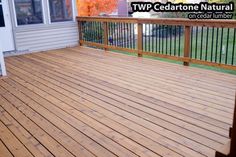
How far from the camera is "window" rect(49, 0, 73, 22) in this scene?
7648mm

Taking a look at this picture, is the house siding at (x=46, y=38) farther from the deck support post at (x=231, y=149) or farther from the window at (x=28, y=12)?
the deck support post at (x=231, y=149)

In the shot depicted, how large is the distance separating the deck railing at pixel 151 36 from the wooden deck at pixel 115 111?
449mm

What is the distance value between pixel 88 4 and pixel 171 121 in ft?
28.5

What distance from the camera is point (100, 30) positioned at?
24.8 ft

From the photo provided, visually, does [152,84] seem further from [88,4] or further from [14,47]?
[88,4]

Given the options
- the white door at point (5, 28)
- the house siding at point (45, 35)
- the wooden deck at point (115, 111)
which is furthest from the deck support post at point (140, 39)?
the white door at point (5, 28)

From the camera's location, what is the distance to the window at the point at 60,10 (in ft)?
25.1

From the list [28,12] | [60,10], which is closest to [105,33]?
[60,10]

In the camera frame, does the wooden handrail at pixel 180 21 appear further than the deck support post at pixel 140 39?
No

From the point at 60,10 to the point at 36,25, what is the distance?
0.94m

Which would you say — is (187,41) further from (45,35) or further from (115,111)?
(45,35)

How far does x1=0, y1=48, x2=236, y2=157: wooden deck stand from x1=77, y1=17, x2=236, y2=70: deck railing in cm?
45

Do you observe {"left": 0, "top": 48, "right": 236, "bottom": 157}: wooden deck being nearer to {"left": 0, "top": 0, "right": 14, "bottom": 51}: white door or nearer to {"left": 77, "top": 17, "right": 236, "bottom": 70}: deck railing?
{"left": 77, "top": 17, "right": 236, "bottom": 70}: deck railing

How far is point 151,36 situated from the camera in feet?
24.2
